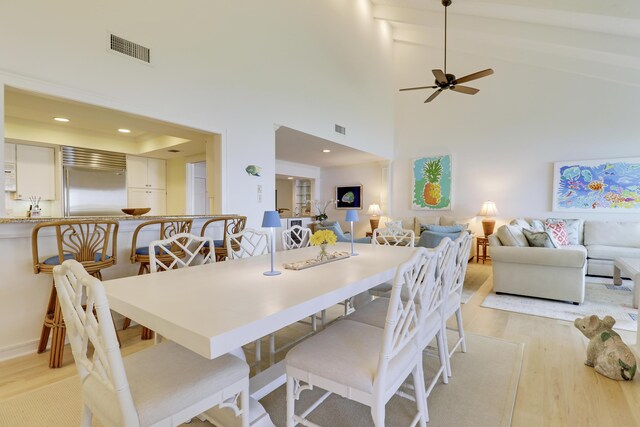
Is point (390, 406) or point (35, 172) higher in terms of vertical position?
point (35, 172)

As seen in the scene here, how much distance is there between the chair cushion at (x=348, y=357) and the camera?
1.18 m

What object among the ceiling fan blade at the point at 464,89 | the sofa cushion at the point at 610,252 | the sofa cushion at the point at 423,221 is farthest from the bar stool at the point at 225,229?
the sofa cushion at the point at 610,252

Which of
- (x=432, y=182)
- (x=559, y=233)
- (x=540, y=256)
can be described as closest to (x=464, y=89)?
(x=540, y=256)

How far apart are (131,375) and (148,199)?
5196mm

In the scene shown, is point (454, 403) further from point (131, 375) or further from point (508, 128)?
point (508, 128)

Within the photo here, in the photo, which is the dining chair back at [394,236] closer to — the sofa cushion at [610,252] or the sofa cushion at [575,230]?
the sofa cushion at [610,252]

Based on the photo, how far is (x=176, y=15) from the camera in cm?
305

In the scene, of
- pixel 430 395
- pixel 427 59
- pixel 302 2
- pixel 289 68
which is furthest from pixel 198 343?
pixel 427 59

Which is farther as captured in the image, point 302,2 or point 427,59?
point 427,59

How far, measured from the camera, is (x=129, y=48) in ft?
8.95

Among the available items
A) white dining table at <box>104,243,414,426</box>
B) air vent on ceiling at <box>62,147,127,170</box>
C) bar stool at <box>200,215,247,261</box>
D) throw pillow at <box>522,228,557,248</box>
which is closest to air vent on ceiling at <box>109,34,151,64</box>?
bar stool at <box>200,215,247,261</box>

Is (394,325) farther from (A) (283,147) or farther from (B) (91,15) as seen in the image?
(A) (283,147)

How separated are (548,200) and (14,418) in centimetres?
750

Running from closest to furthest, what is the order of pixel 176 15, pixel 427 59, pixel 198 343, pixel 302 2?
pixel 198 343
pixel 176 15
pixel 302 2
pixel 427 59
